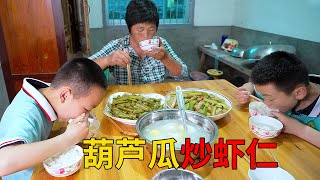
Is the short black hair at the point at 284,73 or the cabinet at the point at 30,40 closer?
the short black hair at the point at 284,73

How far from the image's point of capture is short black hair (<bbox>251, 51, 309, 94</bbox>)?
1211mm

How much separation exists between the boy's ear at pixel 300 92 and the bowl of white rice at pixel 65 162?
1.08 m

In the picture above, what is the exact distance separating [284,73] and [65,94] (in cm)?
106

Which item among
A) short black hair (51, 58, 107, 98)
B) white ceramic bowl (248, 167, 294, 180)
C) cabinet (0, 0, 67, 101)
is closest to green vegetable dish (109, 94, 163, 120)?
short black hair (51, 58, 107, 98)

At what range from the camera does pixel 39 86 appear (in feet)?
4.01

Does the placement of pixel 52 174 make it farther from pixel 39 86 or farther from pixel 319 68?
pixel 319 68

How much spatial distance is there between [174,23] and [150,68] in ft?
8.42

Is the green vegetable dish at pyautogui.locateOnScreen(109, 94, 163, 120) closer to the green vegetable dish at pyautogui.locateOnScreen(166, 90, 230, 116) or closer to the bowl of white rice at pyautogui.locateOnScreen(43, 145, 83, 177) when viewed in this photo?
the green vegetable dish at pyautogui.locateOnScreen(166, 90, 230, 116)

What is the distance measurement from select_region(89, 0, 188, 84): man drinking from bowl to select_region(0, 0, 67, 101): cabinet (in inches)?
32.3

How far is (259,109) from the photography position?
4.69ft

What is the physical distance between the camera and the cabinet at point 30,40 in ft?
7.88

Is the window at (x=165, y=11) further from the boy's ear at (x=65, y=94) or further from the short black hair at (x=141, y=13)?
the boy's ear at (x=65, y=94)

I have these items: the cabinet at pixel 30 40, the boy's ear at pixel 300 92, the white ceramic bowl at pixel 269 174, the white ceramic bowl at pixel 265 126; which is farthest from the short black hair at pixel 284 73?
the cabinet at pixel 30 40

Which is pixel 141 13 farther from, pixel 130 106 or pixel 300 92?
pixel 300 92
